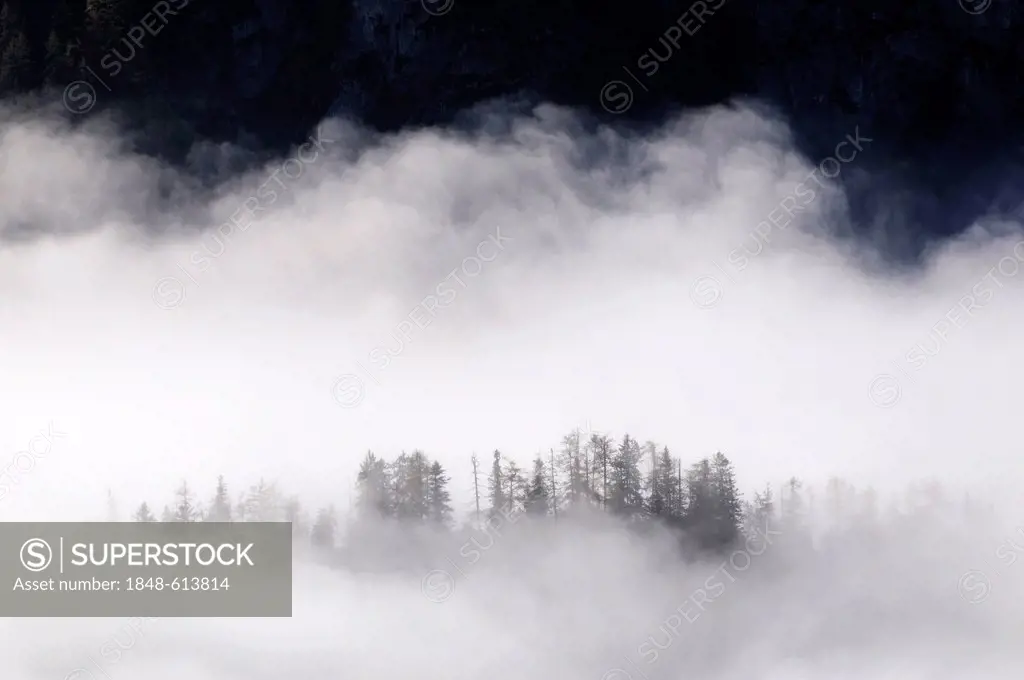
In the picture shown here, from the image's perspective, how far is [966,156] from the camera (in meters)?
51.4

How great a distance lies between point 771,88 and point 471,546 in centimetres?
2456

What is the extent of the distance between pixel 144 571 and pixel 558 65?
1082 inches

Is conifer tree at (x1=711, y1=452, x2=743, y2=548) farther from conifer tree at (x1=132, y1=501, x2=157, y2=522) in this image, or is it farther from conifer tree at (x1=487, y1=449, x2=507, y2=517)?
conifer tree at (x1=132, y1=501, x2=157, y2=522)

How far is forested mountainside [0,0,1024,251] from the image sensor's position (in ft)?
162

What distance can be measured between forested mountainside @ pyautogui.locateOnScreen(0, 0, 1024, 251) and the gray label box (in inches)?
735

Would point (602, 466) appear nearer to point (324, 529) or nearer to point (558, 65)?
point (324, 529)

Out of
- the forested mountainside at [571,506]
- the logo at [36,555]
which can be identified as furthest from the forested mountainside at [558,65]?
the logo at [36,555]

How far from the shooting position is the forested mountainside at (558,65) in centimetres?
4938

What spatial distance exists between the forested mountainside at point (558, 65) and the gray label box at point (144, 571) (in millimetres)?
18663

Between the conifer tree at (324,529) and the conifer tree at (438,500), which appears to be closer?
the conifer tree at (438,500)

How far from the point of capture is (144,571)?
4288cm

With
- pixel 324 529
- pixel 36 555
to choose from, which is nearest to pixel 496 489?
pixel 324 529

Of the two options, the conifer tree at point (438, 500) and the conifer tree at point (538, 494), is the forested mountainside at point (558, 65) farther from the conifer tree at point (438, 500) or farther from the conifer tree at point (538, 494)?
the conifer tree at point (538, 494)

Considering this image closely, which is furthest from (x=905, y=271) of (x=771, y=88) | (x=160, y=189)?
(x=160, y=189)
